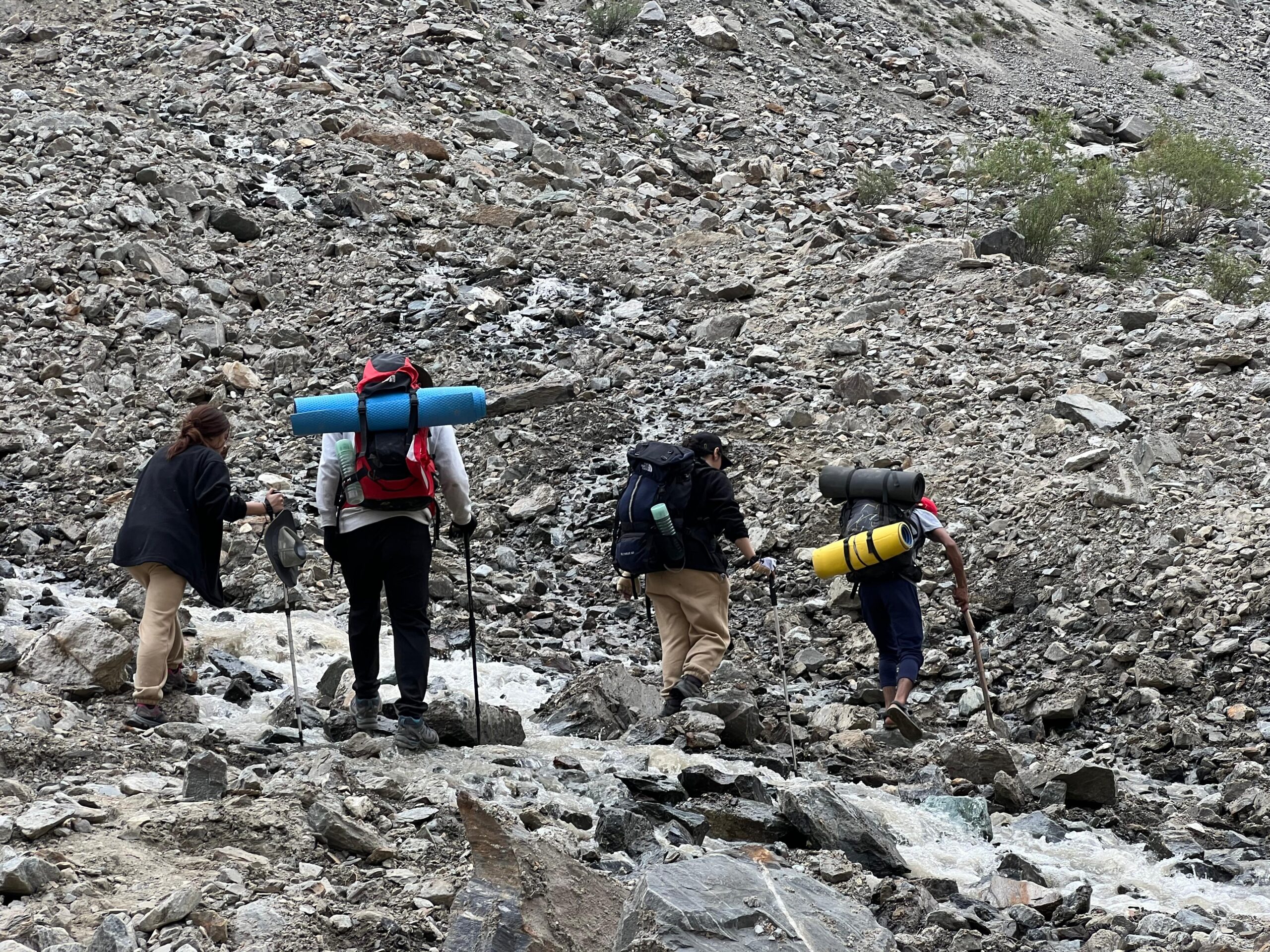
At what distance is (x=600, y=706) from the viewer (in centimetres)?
780

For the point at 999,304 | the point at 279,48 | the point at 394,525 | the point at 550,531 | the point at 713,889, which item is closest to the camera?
the point at 713,889

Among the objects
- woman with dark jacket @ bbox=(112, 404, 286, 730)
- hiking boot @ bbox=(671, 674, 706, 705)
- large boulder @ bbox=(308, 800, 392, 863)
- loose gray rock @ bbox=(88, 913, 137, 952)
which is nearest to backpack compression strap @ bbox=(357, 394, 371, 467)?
woman with dark jacket @ bbox=(112, 404, 286, 730)

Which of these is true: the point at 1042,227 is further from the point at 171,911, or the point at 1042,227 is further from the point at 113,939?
the point at 113,939

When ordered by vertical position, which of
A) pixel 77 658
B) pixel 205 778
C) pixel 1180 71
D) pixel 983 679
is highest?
pixel 1180 71

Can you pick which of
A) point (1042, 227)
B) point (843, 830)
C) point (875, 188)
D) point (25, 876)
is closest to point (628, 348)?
point (1042, 227)

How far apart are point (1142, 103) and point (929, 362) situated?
69.5 feet

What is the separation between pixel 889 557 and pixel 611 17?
71.1 feet

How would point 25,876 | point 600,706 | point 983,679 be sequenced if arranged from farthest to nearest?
point 983,679
point 600,706
point 25,876

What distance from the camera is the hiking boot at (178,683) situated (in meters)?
7.30

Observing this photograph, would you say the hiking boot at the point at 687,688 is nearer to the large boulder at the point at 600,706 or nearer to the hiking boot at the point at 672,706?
the hiking boot at the point at 672,706

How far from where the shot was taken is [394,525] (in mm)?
6363

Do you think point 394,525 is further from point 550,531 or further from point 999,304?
point 999,304

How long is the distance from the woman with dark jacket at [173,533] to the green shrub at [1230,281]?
13.3 meters

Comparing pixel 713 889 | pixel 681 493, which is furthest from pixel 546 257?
pixel 713 889
